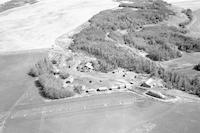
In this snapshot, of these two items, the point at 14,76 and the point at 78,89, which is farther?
the point at 14,76

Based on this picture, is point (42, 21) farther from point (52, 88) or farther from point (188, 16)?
point (188, 16)

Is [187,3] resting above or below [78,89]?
above

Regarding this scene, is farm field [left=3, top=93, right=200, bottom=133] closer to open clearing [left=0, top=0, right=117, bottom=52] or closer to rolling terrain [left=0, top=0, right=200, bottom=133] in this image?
rolling terrain [left=0, top=0, right=200, bottom=133]

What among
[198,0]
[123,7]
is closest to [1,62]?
[123,7]

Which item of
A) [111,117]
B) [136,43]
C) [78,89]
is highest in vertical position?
[136,43]

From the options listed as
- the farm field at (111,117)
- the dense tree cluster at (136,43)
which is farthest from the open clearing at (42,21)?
the farm field at (111,117)

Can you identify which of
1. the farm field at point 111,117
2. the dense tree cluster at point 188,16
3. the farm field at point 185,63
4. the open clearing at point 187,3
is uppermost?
the open clearing at point 187,3

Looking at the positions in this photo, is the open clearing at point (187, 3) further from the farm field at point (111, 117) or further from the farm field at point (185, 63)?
the farm field at point (111, 117)

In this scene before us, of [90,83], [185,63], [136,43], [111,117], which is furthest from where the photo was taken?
[136,43]

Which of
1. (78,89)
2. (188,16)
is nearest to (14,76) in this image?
Result: (78,89)

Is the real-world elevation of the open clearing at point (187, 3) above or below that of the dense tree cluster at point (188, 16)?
above

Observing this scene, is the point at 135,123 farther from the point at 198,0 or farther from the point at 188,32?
the point at 198,0

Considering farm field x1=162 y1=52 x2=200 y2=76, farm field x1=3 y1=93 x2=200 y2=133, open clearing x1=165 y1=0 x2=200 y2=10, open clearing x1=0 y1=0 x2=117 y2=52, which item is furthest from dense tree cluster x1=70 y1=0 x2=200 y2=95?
open clearing x1=165 y1=0 x2=200 y2=10
